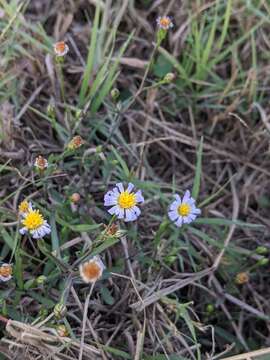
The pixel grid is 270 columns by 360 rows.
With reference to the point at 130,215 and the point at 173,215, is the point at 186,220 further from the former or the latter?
the point at 130,215

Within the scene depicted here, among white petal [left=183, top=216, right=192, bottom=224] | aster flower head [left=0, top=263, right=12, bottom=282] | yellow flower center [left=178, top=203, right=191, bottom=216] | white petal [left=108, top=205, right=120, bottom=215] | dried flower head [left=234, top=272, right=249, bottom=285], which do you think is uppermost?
white petal [left=108, top=205, right=120, bottom=215]

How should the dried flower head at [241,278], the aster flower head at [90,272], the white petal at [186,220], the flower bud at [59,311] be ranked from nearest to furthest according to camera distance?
the aster flower head at [90,272], the flower bud at [59,311], the white petal at [186,220], the dried flower head at [241,278]

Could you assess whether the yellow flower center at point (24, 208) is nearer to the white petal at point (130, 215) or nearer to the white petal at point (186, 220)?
the white petal at point (130, 215)

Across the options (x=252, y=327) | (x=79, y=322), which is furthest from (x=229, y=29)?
(x=79, y=322)

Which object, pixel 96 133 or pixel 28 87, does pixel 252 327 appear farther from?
pixel 28 87

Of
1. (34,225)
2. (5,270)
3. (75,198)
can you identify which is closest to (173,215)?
(75,198)

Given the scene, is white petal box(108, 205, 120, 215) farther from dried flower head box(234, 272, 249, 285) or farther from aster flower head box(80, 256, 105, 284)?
dried flower head box(234, 272, 249, 285)

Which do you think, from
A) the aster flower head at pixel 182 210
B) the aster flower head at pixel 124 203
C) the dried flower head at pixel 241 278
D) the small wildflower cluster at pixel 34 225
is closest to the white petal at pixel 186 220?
the aster flower head at pixel 182 210

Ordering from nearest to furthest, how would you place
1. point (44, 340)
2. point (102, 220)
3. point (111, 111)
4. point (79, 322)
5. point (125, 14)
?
point (44, 340) < point (79, 322) < point (102, 220) < point (111, 111) < point (125, 14)

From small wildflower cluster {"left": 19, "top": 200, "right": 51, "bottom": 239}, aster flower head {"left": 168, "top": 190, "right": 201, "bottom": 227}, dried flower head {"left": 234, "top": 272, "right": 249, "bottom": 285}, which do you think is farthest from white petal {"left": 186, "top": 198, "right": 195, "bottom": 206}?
small wildflower cluster {"left": 19, "top": 200, "right": 51, "bottom": 239}
